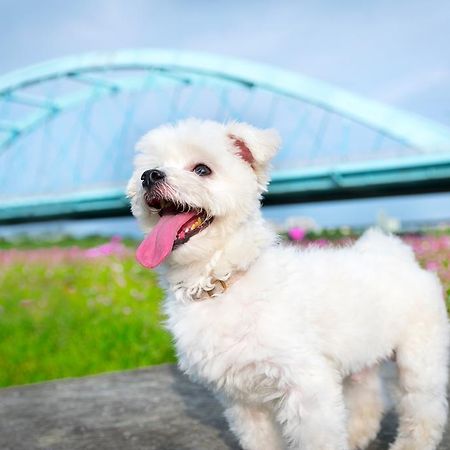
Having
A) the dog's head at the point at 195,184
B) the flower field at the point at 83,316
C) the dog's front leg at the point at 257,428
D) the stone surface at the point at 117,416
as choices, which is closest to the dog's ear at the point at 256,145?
the dog's head at the point at 195,184

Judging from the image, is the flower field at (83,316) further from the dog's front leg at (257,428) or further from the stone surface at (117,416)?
Answer: the dog's front leg at (257,428)

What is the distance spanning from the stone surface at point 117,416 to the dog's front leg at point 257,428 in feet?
1.60

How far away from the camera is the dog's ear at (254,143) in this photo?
9.53 feet

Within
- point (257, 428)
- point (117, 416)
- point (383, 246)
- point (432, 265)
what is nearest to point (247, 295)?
point (257, 428)

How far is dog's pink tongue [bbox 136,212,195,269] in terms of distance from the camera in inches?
108

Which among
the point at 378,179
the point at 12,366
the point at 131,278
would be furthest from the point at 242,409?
the point at 378,179

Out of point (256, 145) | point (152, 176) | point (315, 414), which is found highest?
point (256, 145)

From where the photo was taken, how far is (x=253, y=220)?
2.92 meters

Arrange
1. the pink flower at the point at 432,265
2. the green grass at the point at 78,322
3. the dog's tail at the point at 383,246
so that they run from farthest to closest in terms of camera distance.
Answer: the pink flower at the point at 432,265 < the green grass at the point at 78,322 < the dog's tail at the point at 383,246

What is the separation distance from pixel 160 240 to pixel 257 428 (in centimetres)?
103

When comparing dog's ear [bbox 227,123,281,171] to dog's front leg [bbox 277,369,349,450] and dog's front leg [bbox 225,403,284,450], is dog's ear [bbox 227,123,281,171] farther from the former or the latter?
dog's front leg [bbox 225,403,284,450]

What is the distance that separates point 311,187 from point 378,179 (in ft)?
8.19

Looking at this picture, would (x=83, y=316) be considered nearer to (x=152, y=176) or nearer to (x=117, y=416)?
(x=117, y=416)

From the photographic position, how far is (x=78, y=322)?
7.25 metres
